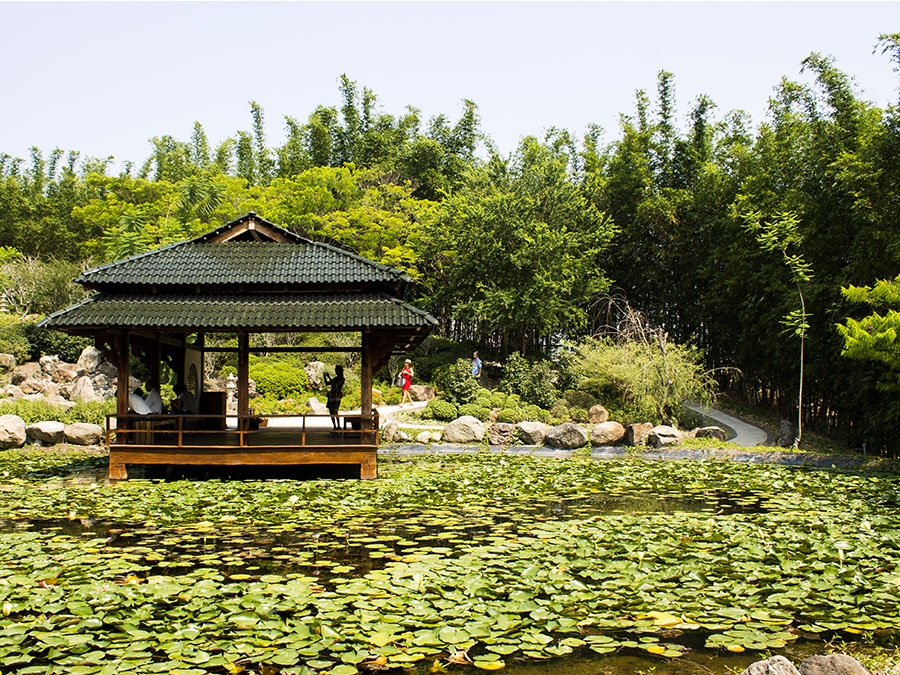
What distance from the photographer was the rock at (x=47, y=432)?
534 inches

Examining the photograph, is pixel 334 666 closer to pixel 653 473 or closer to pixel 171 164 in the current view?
pixel 653 473

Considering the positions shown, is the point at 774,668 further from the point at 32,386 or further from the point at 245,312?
the point at 32,386

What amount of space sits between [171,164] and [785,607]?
1805 inches

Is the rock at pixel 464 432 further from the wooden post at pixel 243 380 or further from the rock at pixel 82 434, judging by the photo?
the rock at pixel 82 434

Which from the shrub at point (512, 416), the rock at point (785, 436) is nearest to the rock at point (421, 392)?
the shrub at point (512, 416)

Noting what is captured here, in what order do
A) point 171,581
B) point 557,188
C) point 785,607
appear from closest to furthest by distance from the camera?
point 785,607
point 171,581
point 557,188

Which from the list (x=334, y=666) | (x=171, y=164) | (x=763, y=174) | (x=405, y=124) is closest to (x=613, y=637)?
(x=334, y=666)

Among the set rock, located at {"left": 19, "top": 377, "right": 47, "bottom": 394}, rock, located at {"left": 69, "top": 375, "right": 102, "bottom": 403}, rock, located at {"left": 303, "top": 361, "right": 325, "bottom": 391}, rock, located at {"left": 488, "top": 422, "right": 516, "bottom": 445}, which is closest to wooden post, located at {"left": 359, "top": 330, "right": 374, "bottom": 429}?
rock, located at {"left": 488, "top": 422, "right": 516, "bottom": 445}

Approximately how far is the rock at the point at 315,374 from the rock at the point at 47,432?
8580 millimetres

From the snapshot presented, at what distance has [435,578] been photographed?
498 centimetres

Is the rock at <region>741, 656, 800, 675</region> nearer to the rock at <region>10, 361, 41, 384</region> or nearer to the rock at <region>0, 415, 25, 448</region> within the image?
the rock at <region>0, 415, 25, 448</region>

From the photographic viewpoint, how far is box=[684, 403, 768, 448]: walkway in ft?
47.2

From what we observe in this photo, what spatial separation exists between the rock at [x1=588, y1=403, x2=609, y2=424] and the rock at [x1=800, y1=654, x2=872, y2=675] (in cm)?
1303

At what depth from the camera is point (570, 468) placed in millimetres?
11156
